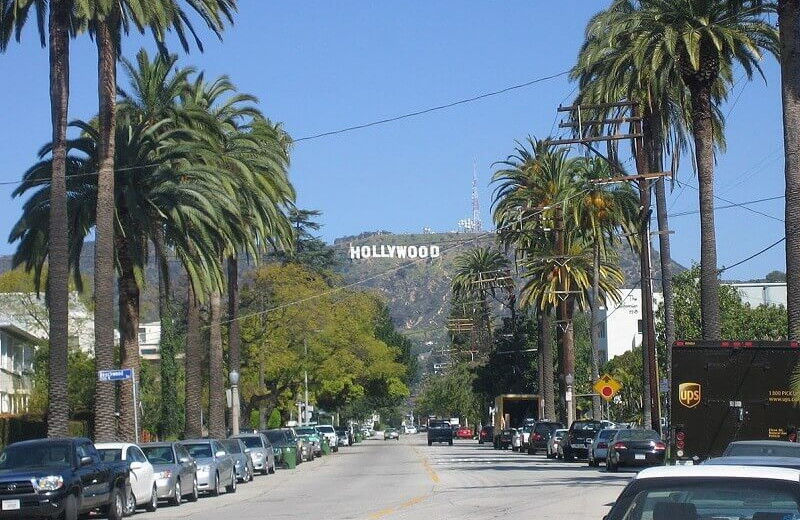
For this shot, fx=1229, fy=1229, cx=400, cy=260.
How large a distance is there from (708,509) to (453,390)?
117517mm

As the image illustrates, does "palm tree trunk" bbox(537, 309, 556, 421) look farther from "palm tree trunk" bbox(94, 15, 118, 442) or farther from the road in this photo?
"palm tree trunk" bbox(94, 15, 118, 442)

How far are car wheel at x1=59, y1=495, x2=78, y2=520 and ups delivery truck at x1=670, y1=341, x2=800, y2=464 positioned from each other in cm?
1231

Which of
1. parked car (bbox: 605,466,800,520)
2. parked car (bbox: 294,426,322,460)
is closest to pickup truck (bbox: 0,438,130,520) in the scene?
parked car (bbox: 605,466,800,520)

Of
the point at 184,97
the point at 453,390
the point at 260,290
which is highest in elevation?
the point at 184,97

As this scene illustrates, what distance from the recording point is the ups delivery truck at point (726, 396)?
1024 inches

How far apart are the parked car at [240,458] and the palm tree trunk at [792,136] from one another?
17943 millimetres

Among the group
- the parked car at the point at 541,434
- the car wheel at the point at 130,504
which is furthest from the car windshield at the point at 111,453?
the parked car at the point at 541,434

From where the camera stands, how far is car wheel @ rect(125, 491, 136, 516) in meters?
25.6

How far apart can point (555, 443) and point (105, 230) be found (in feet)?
87.8

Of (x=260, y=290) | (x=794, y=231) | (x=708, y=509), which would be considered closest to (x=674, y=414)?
(x=794, y=231)

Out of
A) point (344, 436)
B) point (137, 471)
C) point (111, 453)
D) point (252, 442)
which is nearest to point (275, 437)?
point (252, 442)

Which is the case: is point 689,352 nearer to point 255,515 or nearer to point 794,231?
point 794,231

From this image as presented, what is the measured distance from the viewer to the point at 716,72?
3494 cm

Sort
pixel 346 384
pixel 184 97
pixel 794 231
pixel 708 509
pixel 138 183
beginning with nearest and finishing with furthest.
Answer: pixel 708 509
pixel 794 231
pixel 138 183
pixel 184 97
pixel 346 384
